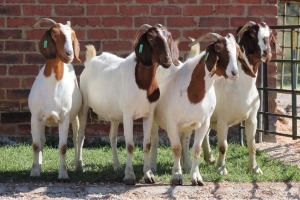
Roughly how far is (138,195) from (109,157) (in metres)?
2.21

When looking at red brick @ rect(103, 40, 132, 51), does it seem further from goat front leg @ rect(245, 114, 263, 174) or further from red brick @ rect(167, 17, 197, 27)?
goat front leg @ rect(245, 114, 263, 174)

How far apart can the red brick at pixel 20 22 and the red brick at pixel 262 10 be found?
3189mm

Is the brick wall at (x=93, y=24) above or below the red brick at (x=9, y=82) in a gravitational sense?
above

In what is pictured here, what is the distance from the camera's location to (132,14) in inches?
464

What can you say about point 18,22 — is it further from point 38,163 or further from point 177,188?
point 177,188

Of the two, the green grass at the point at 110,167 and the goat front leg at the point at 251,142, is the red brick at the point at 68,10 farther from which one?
the goat front leg at the point at 251,142

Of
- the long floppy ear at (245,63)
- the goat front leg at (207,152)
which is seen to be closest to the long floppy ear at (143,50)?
the long floppy ear at (245,63)

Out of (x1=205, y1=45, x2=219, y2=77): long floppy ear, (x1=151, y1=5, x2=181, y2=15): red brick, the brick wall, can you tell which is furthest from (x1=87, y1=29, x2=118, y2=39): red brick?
(x1=205, y1=45, x2=219, y2=77): long floppy ear

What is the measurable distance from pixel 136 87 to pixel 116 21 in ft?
10.7

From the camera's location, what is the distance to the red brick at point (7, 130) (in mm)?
11695

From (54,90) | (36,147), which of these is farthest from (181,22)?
(36,147)

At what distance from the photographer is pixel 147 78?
8664 millimetres

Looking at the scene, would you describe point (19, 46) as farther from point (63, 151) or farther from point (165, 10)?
point (63, 151)

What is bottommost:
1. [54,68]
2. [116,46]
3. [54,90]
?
[54,90]
